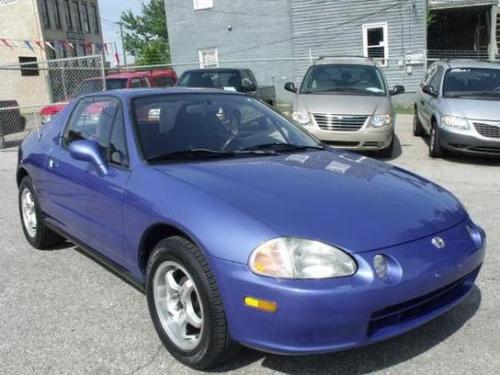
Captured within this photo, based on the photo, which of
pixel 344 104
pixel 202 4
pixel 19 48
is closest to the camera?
pixel 344 104

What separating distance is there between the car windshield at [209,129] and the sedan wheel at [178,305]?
793 millimetres

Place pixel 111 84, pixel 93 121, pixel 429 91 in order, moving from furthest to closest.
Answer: pixel 111 84
pixel 429 91
pixel 93 121

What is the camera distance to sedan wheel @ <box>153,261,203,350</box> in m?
3.12

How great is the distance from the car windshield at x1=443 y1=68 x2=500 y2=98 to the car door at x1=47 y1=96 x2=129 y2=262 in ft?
23.6

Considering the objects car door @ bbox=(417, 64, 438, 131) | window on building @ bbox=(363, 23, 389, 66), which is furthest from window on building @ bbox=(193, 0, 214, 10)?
car door @ bbox=(417, 64, 438, 131)

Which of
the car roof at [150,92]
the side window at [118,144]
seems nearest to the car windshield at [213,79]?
the car roof at [150,92]

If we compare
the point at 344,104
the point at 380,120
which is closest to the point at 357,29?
the point at 344,104

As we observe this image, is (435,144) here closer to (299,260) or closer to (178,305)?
(178,305)

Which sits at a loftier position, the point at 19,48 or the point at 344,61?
the point at 19,48

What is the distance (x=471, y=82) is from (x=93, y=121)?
25.5 feet

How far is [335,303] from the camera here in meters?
2.60

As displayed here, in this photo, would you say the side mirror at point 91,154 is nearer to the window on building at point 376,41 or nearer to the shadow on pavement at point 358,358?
the shadow on pavement at point 358,358

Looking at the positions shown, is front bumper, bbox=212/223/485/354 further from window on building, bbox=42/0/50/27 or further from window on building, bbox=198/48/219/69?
window on building, bbox=42/0/50/27

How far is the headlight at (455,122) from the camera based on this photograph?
9.01 m
